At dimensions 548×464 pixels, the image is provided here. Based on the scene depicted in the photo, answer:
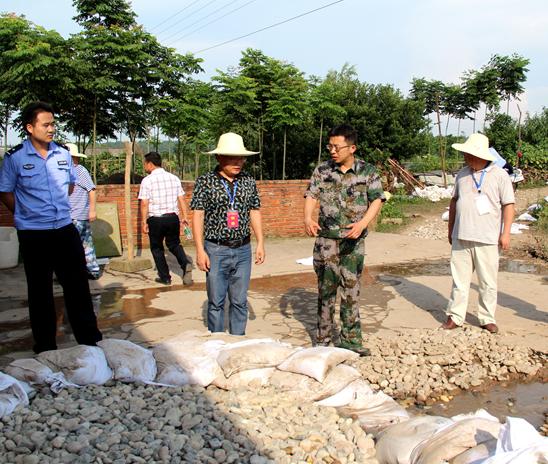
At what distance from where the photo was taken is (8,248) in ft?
26.5

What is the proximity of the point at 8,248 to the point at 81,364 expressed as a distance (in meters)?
5.47

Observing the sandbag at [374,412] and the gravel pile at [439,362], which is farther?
the gravel pile at [439,362]

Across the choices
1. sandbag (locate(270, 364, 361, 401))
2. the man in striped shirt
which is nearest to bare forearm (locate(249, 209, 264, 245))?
sandbag (locate(270, 364, 361, 401))

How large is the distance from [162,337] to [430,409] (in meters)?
2.45

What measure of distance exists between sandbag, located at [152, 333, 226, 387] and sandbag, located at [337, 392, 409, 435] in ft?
2.87

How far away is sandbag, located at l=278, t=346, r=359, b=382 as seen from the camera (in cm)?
339

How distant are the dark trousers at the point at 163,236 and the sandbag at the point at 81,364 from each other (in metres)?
3.46

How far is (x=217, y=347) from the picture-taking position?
372 centimetres

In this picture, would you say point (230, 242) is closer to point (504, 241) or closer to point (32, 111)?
point (32, 111)

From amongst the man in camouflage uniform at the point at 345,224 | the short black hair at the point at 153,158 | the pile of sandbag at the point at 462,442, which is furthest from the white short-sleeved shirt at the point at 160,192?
the pile of sandbag at the point at 462,442

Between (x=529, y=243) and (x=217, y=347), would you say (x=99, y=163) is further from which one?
(x=217, y=347)

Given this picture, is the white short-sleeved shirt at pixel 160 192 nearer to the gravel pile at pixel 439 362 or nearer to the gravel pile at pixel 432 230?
the gravel pile at pixel 439 362

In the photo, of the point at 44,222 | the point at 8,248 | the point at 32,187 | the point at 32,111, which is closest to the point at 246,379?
the point at 44,222

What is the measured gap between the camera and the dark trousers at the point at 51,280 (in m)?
4.06
